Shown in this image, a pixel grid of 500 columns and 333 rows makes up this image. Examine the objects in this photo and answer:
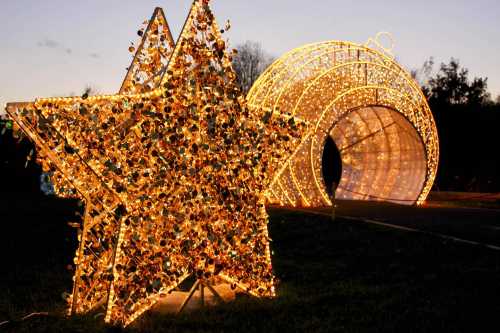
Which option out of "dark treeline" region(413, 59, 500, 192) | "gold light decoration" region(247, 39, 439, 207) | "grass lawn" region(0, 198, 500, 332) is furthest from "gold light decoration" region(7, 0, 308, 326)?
"dark treeline" region(413, 59, 500, 192)

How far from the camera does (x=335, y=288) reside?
7391mm

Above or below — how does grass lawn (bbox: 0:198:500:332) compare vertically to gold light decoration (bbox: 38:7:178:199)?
below

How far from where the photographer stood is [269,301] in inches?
259

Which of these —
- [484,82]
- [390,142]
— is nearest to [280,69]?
[390,142]

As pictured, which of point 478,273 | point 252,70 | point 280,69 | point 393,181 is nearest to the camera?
point 478,273

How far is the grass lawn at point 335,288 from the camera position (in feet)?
19.0

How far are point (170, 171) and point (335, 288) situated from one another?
2736 mm

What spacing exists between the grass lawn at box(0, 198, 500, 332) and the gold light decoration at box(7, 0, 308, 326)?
1.31 ft

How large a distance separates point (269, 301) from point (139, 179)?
200 cm

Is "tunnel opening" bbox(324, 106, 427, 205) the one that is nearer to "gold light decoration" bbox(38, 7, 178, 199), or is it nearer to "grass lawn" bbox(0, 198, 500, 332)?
"grass lawn" bbox(0, 198, 500, 332)

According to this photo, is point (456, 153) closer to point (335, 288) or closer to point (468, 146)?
point (468, 146)

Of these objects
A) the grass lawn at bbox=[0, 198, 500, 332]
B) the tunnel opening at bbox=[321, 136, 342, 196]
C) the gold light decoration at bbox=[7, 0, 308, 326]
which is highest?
the tunnel opening at bbox=[321, 136, 342, 196]

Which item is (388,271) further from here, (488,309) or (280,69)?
(280,69)

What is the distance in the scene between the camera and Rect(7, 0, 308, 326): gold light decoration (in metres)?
5.49
